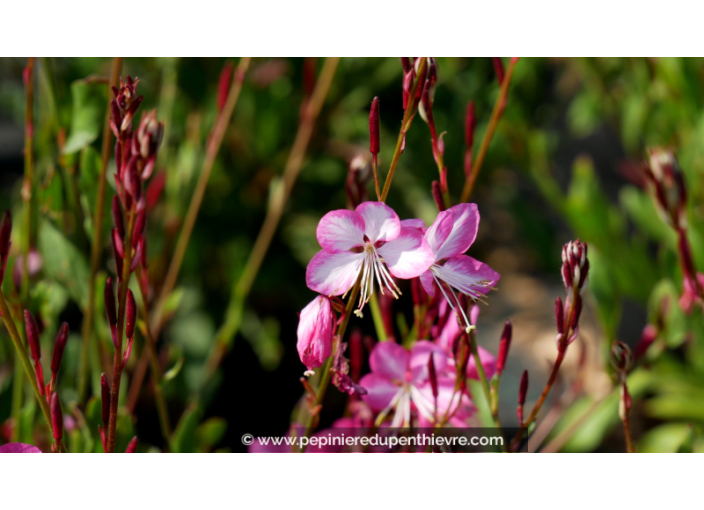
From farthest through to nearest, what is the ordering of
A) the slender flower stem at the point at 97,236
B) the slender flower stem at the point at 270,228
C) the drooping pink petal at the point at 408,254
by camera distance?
the slender flower stem at the point at 270,228 → the slender flower stem at the point at 97,236 → the drooping pink petal at the point at 408,254

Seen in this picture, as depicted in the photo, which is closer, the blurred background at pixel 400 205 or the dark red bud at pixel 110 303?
the dark red bud at pixel 110 303

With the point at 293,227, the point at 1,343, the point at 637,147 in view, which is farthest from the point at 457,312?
the point at 637,147

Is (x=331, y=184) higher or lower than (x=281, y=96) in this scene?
lower

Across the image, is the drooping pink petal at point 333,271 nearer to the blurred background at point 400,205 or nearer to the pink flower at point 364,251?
the pink flower at point 364,251

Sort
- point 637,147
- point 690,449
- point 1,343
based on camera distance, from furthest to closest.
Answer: point 637,147 → point 1,343 → point 690,449

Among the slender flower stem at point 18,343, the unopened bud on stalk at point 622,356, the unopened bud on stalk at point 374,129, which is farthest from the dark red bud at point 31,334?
the unopened bud on stalk at point 622,356

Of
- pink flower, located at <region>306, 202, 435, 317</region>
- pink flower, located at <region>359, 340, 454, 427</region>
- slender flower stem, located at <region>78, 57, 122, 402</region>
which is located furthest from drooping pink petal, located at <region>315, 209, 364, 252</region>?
slender flower stem, located at <region>78, 57, 122, 402</region>

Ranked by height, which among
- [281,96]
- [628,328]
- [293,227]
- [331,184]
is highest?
[281,96]

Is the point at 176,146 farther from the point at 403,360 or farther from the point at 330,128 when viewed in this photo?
the point at 403,360
